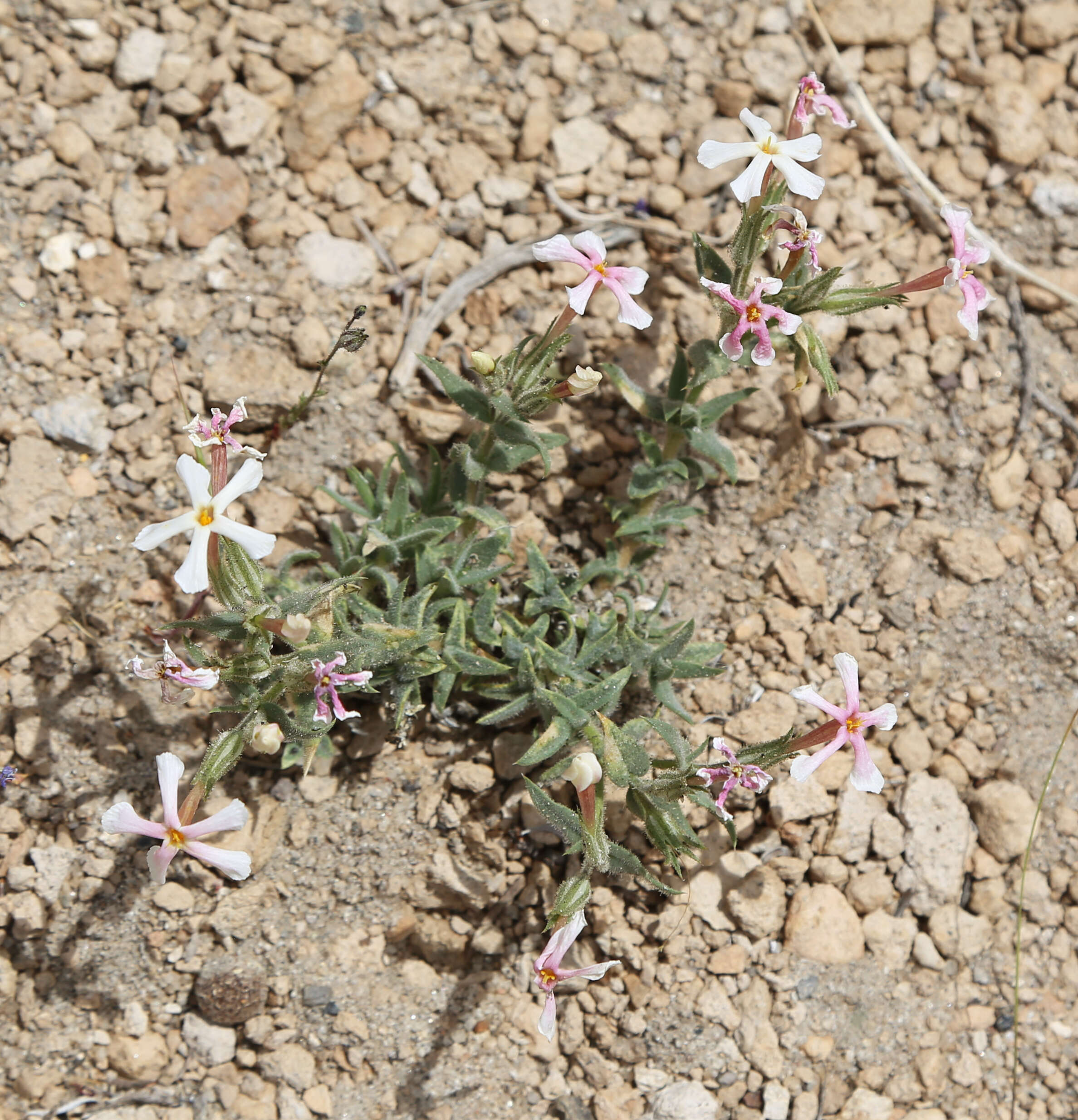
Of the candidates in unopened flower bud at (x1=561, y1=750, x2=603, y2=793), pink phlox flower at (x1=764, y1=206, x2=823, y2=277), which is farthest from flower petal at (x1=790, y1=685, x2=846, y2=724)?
pink phlox flower at (x1=764, y1=206, x2=823, y2=277)

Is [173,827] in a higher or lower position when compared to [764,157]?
lower

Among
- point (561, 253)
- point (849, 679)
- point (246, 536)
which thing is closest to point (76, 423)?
point (246, 536)

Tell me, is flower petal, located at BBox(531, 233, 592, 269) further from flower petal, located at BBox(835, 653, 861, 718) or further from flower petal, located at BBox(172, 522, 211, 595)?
flower petal, located at BBox(835, 653, 861, 718)

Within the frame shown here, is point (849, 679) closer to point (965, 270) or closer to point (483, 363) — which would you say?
point (965, 270)

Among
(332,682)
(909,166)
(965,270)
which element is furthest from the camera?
(909,166)

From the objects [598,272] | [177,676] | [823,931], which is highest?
[598,272]

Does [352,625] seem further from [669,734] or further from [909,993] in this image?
[909,993]
